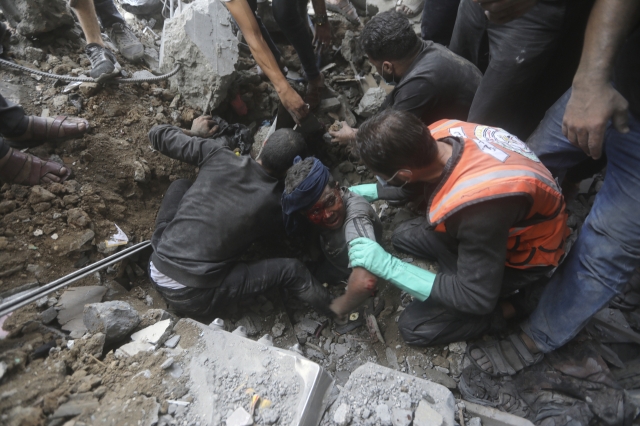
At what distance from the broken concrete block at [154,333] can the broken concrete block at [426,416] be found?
50.4 inches

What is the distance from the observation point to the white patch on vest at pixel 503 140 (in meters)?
1.91

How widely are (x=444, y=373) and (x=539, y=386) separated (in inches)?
21.5

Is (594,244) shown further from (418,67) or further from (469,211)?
(418,67)

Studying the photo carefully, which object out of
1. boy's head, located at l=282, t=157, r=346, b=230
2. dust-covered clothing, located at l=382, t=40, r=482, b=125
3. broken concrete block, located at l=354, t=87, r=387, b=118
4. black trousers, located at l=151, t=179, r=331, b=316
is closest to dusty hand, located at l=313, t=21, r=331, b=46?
broken concrete block, located at l=354, t=87, r=387, b=118

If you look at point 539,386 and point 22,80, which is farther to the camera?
point 22,80

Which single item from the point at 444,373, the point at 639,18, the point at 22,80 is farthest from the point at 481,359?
the point at 22,80

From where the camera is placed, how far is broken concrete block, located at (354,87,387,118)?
12.4 ft

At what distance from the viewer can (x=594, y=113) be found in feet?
5.09

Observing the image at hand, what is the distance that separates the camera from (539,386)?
7.38 ft

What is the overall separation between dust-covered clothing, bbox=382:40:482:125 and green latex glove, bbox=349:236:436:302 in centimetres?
120

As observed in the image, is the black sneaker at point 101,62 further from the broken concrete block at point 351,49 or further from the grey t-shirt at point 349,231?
the broken concrete block at point 351,49

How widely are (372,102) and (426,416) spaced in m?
2.98

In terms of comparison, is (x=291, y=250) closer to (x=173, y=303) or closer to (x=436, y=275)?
(x=173, y=303)

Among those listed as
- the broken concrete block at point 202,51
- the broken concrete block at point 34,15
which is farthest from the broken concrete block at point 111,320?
the broken concrete block at point 34,15
